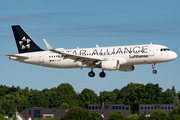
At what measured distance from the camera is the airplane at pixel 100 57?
65.7 m

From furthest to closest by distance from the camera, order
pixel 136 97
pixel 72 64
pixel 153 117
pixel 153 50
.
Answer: pixel 136 97 < pixel 153 117 < pixel 72 64 < pixel 153 50

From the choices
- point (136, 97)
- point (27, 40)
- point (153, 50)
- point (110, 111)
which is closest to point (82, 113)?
point (110, 111)

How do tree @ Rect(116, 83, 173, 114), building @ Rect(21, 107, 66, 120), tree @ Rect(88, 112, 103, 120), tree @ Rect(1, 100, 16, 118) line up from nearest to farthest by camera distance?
tree @ Rect(88, 112, 103, 120) → building @ Rect(21, 107, 66, 120) → tree @ Rect(1, 100, 16, 118) → tree @ Rect(116, 83, 173, 114)

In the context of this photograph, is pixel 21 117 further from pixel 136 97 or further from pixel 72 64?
pixel 72 64

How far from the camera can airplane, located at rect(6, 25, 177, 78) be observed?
216ft

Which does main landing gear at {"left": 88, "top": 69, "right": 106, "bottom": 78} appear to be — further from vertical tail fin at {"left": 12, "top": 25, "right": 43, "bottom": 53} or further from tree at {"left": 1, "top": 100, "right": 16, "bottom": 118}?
tree at {"left": 1, "top": 100, "right": 16, "bottom": 118}

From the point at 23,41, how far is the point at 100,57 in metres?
17.6

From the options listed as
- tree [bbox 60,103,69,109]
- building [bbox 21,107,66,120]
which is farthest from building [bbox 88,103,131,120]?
tree [bbox 60,103,69,109]

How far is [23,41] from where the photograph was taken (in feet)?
249

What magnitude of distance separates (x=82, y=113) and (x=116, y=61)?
78.3 metres

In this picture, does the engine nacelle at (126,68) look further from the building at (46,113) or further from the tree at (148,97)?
the tree at (148,97)

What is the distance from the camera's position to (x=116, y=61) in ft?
217

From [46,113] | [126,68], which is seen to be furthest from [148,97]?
[126,68]

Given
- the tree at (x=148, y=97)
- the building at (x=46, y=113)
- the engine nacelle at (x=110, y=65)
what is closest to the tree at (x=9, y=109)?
the building at (x=46, y=113)
